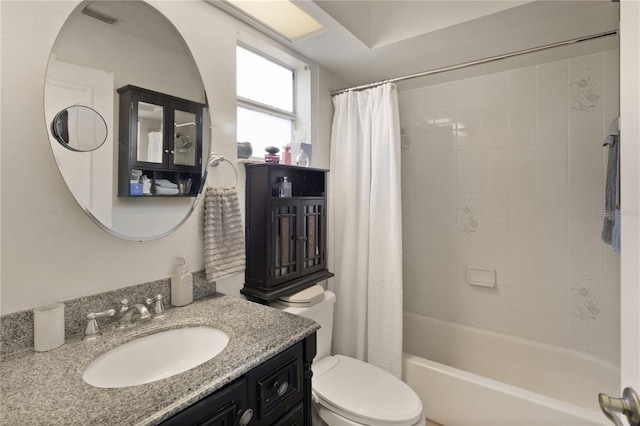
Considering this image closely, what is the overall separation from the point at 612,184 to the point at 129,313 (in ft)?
7.58

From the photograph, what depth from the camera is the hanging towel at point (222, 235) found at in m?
1.38

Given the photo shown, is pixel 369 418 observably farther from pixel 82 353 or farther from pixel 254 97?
pixel 254 97

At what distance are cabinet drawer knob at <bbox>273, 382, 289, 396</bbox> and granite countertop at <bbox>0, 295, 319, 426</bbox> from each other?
0.11 m

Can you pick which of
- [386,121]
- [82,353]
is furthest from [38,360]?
[386,121]

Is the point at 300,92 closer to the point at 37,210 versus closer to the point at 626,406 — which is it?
the point at 37,210

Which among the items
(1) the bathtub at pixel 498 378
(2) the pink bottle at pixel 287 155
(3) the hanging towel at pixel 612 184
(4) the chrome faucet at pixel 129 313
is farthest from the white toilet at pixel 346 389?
(3) the hanging towel at pixel 612 184

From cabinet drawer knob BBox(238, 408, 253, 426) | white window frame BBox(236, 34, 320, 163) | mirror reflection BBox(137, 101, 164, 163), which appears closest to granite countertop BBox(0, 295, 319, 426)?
cabinet drawer knob BBox(238, 408, 253, 426)

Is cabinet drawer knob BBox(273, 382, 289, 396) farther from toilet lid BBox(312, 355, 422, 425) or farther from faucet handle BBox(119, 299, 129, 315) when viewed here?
faucet handle BBox(119, 299, 129, 315)

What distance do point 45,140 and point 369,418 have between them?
1549 mm

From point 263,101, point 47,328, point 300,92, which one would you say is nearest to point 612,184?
point 300,92

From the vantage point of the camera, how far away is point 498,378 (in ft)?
7.20

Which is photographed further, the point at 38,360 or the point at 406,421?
the point at 406,421

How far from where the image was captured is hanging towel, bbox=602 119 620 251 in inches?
59.3

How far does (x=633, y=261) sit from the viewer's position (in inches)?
22.5
